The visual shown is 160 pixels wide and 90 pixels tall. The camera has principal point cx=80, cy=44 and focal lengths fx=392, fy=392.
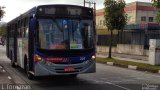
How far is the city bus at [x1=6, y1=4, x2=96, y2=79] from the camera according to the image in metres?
14.8

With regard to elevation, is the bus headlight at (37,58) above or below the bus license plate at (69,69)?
above

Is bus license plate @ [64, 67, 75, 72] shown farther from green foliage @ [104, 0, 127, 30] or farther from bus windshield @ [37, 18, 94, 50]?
green foliage @ [104, 0, 127, 30]

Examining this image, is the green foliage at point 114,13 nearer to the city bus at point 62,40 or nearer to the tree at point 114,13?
the tree at point 114,13

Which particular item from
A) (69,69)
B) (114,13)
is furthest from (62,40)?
(114,13)

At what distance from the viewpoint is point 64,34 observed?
1493 centimetres

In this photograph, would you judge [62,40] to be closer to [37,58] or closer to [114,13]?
[37,58]

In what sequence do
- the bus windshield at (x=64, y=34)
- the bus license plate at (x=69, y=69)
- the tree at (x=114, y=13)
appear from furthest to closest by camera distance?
the tree at (x=114, y=13), the bus license plate at (x=69, y=69), the bus windshield at (x=64, y=34)

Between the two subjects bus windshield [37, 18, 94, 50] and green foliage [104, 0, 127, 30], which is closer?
bus windshield [37, 18, 94, 50]

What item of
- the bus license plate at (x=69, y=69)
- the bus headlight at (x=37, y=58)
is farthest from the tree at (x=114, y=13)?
the bus headlight at (x=37, y=58)

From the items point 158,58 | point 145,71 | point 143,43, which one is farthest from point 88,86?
point 143,43

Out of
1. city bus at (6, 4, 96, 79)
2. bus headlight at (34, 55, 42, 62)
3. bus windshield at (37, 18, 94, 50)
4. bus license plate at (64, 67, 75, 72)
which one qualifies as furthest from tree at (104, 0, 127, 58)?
bus headlight at (34, 55, 42, 62)

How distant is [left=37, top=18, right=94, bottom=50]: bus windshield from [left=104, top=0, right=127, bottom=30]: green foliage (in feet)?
57.3

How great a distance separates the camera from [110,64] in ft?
93.3

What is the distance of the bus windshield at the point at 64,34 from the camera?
14.8 metres
